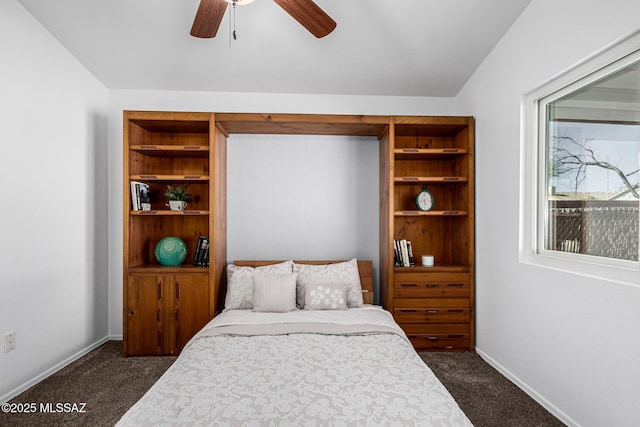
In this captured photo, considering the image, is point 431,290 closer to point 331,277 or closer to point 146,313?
point 331,277

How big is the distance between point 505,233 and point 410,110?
5.19ft

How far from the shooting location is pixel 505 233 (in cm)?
283

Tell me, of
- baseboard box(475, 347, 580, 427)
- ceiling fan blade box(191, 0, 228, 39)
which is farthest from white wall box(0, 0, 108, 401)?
baseboard box(475, 347, 580, 427)

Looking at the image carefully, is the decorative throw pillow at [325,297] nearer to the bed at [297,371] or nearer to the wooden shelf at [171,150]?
the bed at [297,371]

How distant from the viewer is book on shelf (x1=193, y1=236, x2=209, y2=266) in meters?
3.34

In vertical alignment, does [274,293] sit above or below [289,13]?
below

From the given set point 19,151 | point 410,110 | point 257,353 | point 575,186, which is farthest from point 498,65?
point 19,151

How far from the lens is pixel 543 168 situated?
254 centimetres

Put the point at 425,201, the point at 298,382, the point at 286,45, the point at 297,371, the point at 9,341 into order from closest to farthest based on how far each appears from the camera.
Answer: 1. the point at 298,382
2. the point at 297,371
3. the point at 9,341
4. the point at 286,45
5. the point at 425,201

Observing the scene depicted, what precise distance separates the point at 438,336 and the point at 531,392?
0.89 meters

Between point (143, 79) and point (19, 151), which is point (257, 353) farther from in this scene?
point (143, 79)

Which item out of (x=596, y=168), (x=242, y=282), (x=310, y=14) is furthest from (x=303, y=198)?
(x=596, y=168)

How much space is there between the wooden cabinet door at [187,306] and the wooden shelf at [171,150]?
111cm

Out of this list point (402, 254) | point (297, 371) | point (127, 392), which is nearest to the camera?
point (297, 371)
